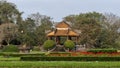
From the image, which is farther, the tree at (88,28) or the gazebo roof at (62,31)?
the tree at (88,28)

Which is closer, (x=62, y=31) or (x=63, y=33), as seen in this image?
(x=63, y=33)

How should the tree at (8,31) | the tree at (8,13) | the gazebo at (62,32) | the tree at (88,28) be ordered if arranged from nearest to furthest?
the gazebo at (62,32), the tree at (8,31), the tree at (88,28), the tree at (8,13)

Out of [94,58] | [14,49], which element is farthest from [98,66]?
[14,49]

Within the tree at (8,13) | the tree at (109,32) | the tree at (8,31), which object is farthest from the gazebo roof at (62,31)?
the tree at (8,13)

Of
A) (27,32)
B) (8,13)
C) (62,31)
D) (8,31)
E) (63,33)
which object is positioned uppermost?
(8,13)

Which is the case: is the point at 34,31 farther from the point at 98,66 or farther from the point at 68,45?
the point at 98,66

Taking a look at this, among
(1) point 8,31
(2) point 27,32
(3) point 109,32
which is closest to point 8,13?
(2) point 27,32

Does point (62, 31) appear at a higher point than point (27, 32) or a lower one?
lower

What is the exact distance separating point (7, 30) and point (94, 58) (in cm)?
4492

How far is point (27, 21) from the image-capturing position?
83.1 m

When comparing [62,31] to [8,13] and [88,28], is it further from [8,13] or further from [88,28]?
[8,13]

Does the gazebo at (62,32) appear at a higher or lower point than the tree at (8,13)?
lower

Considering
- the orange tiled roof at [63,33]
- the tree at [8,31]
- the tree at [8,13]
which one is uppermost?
the tree at [8,13]

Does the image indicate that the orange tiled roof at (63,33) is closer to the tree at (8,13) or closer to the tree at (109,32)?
the tree at (109,32)
